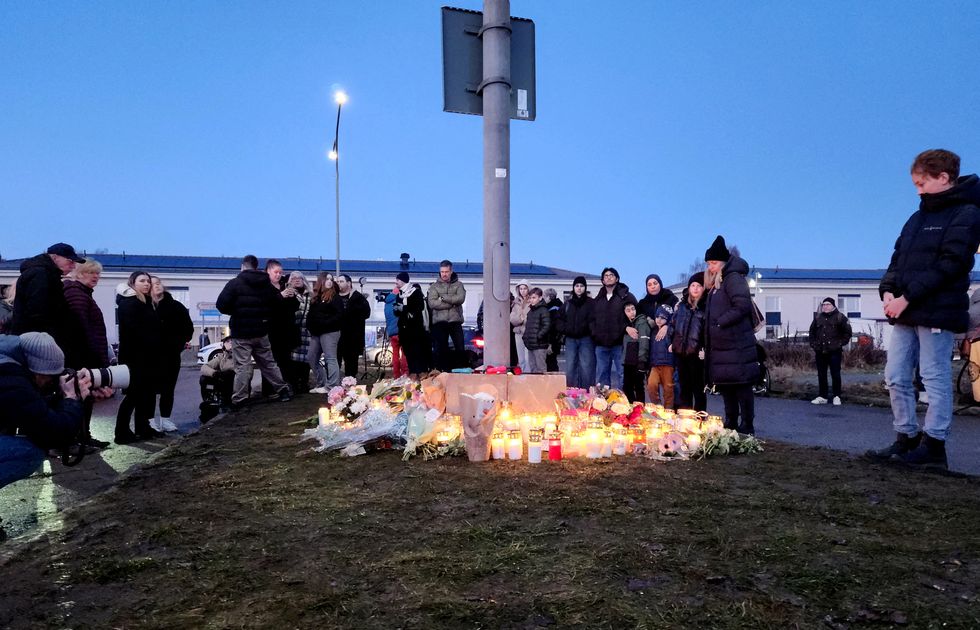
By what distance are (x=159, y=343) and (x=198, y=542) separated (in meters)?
5.00

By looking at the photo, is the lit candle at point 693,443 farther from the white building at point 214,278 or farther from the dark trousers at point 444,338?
the white building at point 214,278

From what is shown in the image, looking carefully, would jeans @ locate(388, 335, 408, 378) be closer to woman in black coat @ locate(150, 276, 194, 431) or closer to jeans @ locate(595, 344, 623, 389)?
jeans @ locate(595, 344, 623, 389)

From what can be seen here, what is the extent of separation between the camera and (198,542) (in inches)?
120

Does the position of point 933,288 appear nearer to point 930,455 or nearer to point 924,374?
point 924,374

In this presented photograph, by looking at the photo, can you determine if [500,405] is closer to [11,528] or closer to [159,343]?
[11,528]

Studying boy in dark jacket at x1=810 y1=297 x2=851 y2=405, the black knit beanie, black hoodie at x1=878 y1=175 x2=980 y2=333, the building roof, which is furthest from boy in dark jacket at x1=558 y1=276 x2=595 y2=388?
the building roof

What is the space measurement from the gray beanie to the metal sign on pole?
10.9 ft

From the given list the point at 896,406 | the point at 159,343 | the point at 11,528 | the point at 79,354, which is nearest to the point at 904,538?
the point at 896,406

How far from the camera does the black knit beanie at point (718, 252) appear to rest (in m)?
6.42

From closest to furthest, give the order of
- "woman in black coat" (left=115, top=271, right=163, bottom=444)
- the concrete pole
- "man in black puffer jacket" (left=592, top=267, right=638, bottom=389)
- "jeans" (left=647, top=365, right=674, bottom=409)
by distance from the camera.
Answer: the concrete pole, "woman in black coat" (left=115, top=271, right=163, bottom=444), "jeans" (left=647, top=365, right=674, bottom=409), "man in black puffer jacket" (left=592, top=267, right=638, bottom=389)

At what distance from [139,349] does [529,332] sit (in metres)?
6.18

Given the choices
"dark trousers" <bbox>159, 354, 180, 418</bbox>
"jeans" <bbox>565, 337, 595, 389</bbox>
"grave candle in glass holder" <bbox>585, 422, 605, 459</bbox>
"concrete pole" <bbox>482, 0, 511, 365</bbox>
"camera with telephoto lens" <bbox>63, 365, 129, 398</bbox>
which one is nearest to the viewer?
"camera with telephoto lens" <bbox>63, 365, 129, 398</bbox>

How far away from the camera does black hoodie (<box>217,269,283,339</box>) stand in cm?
887

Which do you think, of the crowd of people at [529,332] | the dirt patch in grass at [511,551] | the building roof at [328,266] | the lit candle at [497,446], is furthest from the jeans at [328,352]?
the building roof at [328,266]
